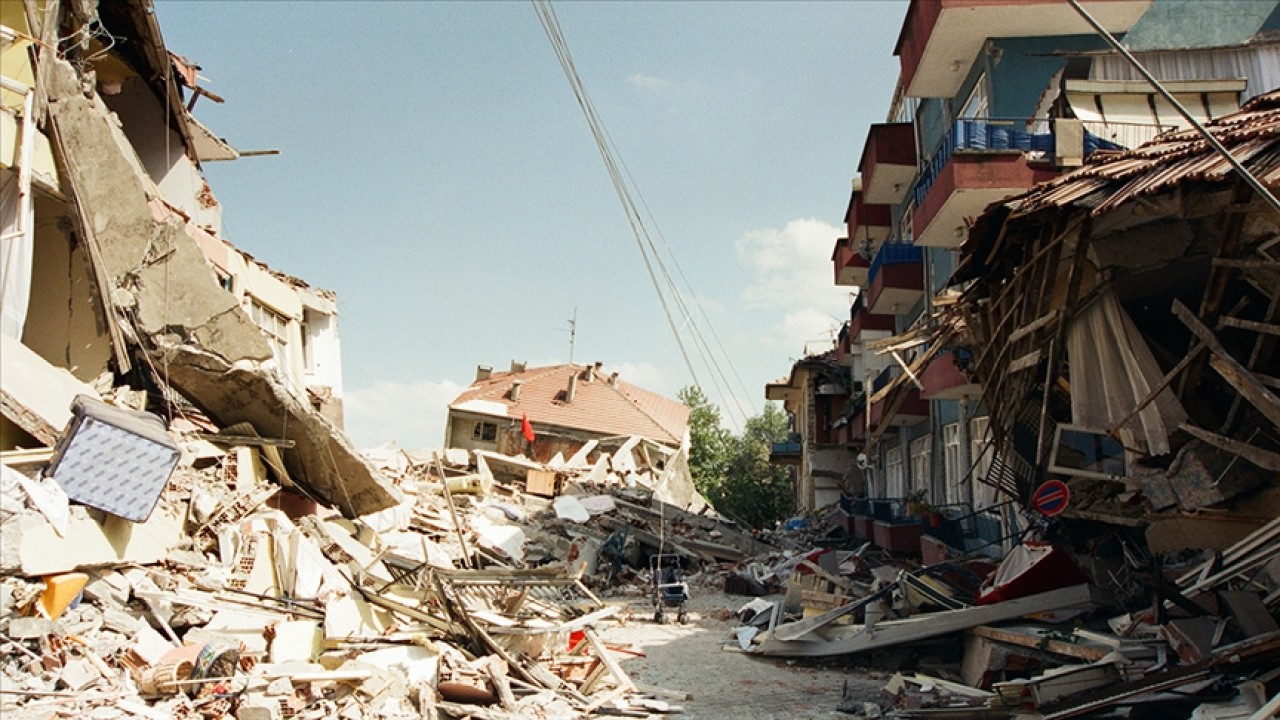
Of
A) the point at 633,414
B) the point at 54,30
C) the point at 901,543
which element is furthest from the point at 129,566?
the point at 633,414

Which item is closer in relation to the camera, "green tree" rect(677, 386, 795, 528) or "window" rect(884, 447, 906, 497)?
"window" rect(884, 447, 906, 497)

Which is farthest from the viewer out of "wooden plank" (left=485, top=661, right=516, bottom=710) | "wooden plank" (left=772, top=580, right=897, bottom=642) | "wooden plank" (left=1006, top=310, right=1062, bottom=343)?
"wooden plank" (left=772, top=580, right=897, bottom=642)

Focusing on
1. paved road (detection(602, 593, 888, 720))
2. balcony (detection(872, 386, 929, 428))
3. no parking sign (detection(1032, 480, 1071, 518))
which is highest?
balcony (detection(872, 386, 929, 428))

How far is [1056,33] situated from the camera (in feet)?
47.0

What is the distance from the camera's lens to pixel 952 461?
57.5 feet

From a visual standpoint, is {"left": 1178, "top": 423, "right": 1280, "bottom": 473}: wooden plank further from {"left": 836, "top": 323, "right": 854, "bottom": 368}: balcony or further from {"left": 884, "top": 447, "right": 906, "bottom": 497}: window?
{"left": 836, "top": 323, "right": 854, "bottom": 368}: balcony

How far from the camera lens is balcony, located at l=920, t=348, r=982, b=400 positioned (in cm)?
1316

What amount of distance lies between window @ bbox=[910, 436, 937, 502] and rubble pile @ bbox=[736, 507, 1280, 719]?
7.12 metres

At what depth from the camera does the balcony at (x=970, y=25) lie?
1365cm

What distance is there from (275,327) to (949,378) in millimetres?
13194

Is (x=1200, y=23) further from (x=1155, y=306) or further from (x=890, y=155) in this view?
(x=1155, y=306)

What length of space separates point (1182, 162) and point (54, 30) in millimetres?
11946

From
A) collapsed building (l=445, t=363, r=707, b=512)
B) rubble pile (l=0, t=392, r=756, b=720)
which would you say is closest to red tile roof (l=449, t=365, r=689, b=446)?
collapsed building (l=445, t=363, r=707, b=512)

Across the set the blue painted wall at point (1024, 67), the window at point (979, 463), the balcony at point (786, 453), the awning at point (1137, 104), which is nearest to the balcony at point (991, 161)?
the awning at point (1137, 104)
